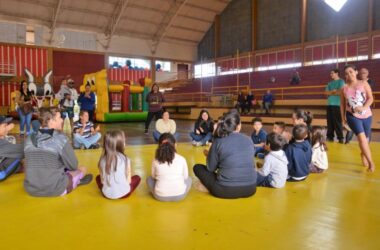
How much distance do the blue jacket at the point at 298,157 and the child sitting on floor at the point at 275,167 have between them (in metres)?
0.23

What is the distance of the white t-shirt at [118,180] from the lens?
317cm

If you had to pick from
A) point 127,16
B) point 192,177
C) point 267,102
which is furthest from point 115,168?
point 127,16

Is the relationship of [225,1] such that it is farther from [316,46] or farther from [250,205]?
[250,205]

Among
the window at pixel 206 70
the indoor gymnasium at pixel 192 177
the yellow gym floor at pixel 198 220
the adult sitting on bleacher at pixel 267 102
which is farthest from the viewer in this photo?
the window at pixel 206 70

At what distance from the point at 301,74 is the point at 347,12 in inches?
186

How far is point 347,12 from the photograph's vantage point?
68.7 ft

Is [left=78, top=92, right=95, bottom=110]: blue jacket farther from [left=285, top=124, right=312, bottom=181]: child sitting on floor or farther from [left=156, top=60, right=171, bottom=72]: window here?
[left=156, top=60, right=171, bottom=72]: window

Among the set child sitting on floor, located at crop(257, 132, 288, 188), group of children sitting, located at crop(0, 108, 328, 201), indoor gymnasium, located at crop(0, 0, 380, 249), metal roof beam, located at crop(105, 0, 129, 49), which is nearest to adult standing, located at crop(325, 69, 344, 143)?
indoor gymnasium, located at crop(0, 0, 380, 249)

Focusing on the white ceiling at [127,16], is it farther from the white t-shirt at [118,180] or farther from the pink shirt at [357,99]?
the white t-shirt at [118,180]

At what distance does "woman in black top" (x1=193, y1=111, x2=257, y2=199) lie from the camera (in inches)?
126

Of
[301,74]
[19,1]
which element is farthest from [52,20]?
[301,74]

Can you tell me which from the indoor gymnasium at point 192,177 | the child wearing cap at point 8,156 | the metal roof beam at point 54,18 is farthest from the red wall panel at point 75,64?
the child wearing cap at point 8,156

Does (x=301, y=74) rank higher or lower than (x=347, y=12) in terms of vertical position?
lower

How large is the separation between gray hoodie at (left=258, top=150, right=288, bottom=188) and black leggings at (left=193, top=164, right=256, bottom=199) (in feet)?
1.33
